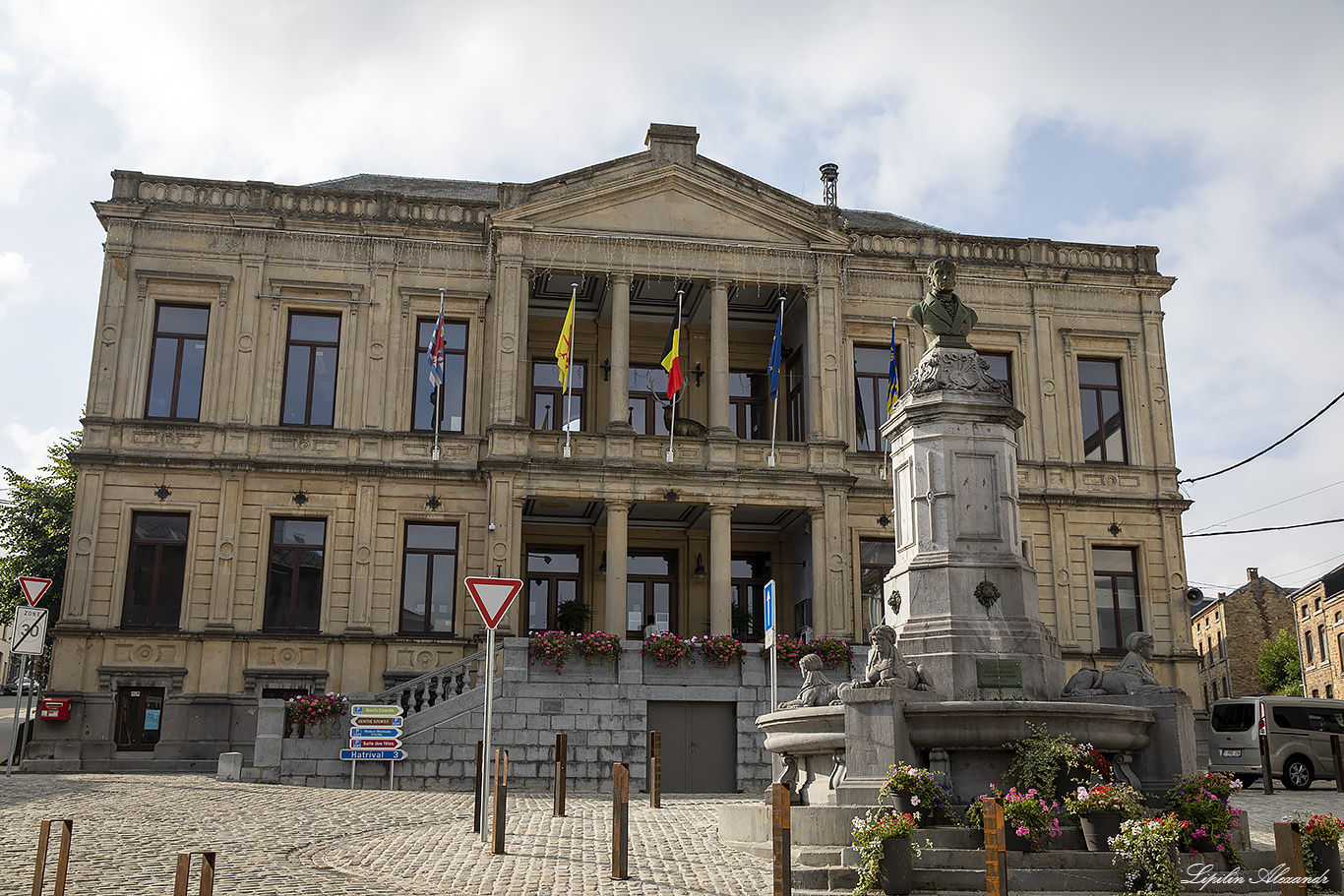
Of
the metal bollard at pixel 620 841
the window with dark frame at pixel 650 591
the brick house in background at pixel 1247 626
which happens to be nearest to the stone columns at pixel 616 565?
the window with dark frame at pixel 650 591

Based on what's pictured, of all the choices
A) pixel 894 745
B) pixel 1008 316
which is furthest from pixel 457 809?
pixel 1008 316

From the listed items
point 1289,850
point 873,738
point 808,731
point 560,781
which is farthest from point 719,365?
point 1289,850

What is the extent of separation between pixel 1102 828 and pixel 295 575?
20.5 meters

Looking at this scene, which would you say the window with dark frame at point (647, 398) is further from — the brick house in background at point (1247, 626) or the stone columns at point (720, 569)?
the brick house in background at point (1247, 626)

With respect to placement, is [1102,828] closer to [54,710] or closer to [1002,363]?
[54,710]

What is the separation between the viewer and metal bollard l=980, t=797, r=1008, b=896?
7.63 metres

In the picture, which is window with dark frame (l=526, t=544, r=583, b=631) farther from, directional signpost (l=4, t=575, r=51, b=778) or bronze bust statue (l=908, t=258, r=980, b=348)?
bronze bust statue (l=908, t=258, r=980, b=348)

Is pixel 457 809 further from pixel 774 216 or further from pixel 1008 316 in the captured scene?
pixel 1008 316

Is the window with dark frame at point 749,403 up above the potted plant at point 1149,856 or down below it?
above

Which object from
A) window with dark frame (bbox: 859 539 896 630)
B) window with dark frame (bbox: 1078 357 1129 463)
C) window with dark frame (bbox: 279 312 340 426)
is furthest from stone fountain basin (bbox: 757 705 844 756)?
window with dark frame (bbox: 1078 357 1129 463)

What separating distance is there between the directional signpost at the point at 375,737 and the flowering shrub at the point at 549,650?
2699 mm

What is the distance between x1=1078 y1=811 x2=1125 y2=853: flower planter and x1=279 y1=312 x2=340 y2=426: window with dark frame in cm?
2128

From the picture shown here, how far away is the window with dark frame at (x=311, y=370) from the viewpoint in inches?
1075

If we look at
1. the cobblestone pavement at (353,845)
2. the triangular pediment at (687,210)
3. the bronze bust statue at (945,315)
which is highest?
the triangular pediment at (687,210)
